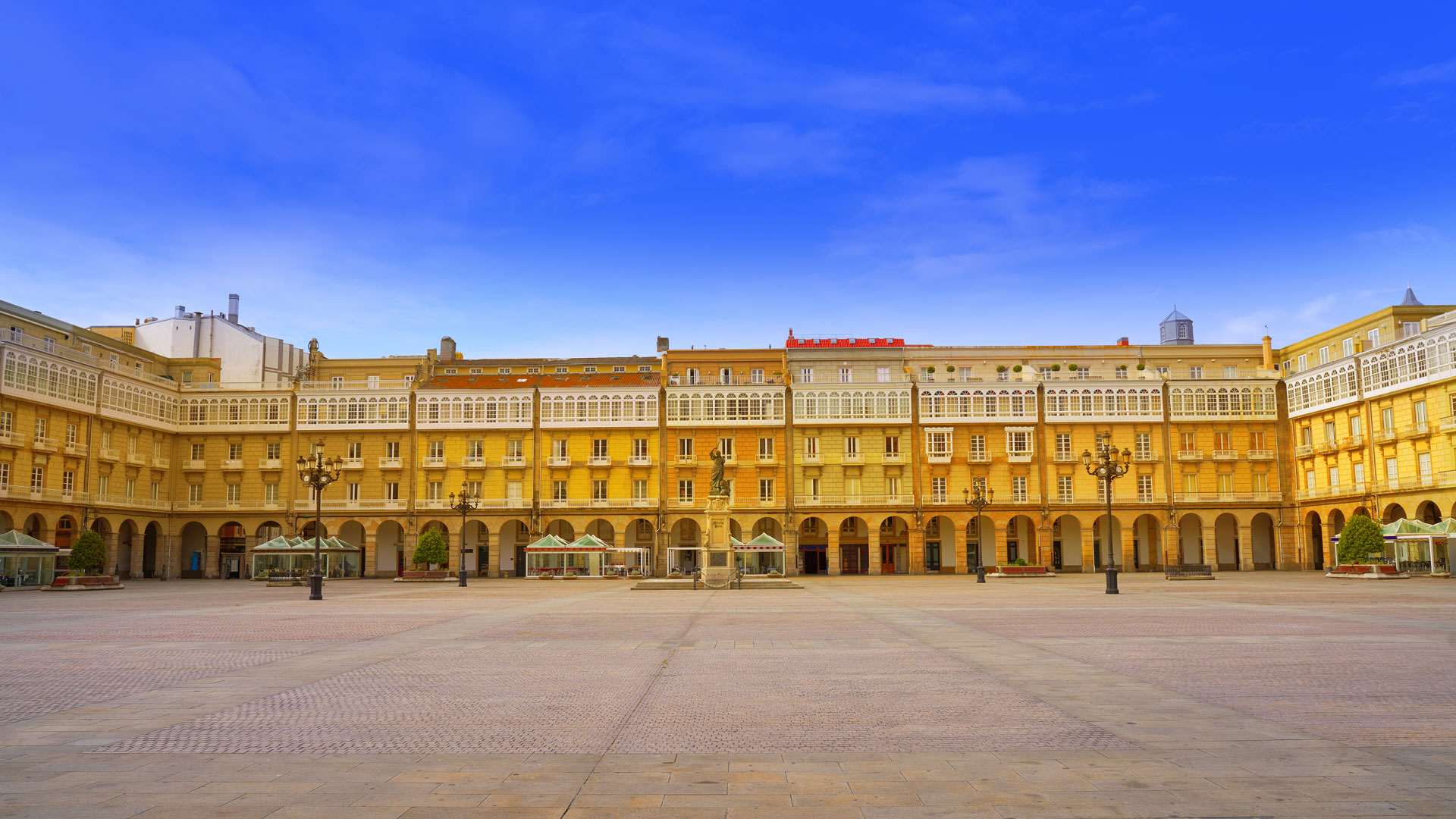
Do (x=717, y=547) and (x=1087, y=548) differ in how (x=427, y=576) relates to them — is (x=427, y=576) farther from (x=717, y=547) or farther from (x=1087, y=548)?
(x=1087, y=548)

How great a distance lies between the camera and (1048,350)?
3162 inches

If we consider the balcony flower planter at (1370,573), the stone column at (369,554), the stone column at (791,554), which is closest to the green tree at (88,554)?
the stone column at (369,554)

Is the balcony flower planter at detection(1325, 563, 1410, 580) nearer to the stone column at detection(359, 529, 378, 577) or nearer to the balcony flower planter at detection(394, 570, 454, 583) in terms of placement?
the balcony flower planter at detection(394, 570, 454, 583)

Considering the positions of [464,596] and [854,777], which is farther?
[464,596]

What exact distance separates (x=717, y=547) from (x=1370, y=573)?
1281 inches

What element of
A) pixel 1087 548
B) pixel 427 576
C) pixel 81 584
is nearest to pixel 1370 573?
pixel 1087 548

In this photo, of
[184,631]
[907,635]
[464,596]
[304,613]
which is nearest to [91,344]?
[464,596]

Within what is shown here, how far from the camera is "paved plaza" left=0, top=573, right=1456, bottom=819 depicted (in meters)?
7.42

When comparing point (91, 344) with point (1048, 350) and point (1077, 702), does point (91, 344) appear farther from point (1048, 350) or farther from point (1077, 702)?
point (1077, 702)

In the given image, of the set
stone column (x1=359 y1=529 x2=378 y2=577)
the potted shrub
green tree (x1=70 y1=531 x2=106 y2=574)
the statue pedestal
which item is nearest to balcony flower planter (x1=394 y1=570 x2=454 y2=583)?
the potted shrub

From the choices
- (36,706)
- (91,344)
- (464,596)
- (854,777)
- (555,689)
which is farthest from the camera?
(91,344)

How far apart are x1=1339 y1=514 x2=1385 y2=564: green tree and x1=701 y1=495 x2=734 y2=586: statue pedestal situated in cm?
3140

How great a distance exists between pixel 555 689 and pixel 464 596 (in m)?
28.0

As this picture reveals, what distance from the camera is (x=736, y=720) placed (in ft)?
35.1
